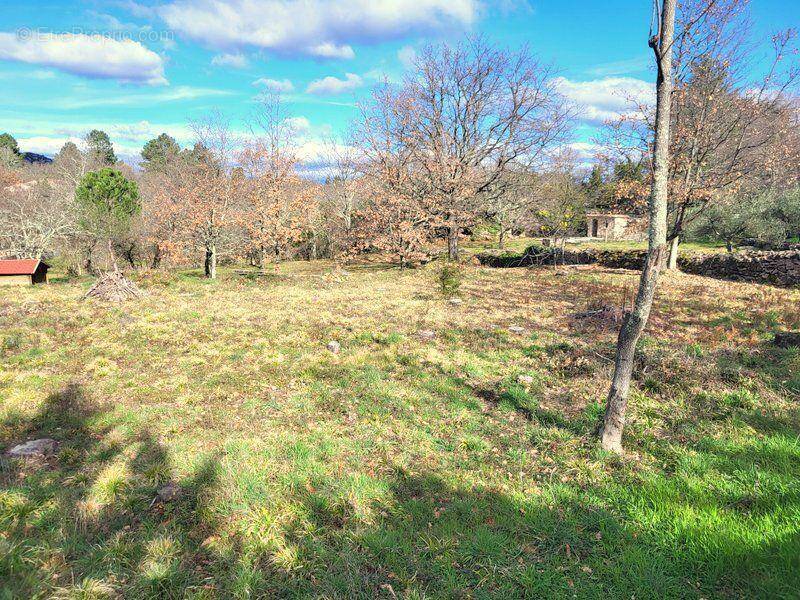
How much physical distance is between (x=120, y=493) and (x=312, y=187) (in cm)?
1956

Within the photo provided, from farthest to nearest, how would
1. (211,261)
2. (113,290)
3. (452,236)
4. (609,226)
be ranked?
(609,226)
(452,236)
(211,261)
(113,290)

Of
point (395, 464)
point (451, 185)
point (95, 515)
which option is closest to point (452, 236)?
point (451, 185)

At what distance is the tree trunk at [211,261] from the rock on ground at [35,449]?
49.9 ft

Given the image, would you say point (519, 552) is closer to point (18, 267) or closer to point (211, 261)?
point (211, 261)

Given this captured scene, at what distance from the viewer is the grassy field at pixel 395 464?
3.26 m

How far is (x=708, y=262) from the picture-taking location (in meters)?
18.3

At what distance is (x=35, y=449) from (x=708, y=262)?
23.9 meters

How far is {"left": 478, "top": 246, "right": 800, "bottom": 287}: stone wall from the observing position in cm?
1536

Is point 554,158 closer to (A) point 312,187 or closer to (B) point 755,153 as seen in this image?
(B) point 755,153

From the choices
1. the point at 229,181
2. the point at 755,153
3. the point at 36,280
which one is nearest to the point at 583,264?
the point at 755,153

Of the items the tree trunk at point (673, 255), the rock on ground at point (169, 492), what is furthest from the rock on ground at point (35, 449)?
the tree trunk at point (673, 255)

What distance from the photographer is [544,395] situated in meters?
6.67

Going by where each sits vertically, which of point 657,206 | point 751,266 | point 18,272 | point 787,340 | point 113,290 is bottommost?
point 787,340

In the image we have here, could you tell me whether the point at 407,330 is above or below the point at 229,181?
below
